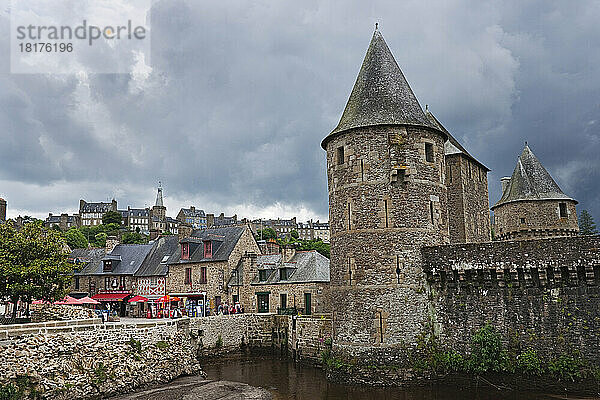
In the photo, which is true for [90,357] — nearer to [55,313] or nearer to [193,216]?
[55,313]

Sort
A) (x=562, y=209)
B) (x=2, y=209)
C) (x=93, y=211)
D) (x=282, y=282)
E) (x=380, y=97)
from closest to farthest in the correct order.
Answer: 1. (x=380, y=97)
2. (x=562, y=209)
3. (x=282, y=282)
4. (x=2, y=209)
5. (x=93, y=211)

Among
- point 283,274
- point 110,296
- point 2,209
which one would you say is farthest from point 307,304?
point 2,209

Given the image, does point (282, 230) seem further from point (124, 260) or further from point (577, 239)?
point (577, 239)

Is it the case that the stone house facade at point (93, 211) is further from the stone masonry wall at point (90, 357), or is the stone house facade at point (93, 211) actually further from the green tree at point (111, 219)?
the stone masonry wall at point (90, 357)

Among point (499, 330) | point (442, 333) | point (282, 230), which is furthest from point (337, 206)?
point (282, 230)

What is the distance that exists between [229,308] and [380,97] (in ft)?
58.7

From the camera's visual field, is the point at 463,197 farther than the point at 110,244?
No

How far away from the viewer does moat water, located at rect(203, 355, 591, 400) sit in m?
17.4

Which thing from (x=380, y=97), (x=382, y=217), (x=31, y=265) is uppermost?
(x=380, y=97)

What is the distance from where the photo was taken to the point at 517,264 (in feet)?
57.6

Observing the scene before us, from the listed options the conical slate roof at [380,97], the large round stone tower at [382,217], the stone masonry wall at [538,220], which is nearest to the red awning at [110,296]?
the large round stone tower at [382,217]

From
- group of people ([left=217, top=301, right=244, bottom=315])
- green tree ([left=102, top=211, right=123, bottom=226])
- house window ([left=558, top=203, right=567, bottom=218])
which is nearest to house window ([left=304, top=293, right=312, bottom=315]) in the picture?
group of people ([left=217, top=301, right=244, bottom=315])

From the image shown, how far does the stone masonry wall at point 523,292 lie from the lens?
16672 mm

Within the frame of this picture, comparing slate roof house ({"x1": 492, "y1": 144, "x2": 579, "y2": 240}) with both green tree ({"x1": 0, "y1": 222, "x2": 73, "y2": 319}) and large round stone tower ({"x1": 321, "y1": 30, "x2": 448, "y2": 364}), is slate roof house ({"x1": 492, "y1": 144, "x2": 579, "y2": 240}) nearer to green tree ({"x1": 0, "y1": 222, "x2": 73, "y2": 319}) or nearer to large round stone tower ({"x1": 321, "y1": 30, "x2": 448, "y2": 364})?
large round stone tower ({"x1": 321, "y1": 30, "x2": 448, "y2": 364})
